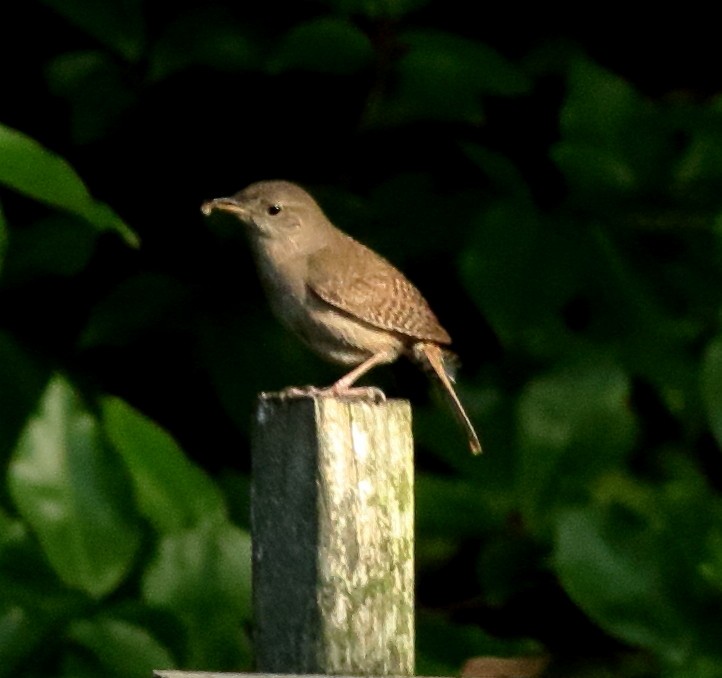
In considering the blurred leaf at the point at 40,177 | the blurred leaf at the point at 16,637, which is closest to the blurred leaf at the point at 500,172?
the blurred leaf at the point at 40,177

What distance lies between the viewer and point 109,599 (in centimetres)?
342

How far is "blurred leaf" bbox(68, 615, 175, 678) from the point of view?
10.5 feet

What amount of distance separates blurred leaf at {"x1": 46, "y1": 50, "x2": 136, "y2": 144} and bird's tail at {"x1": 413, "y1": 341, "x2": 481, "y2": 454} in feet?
3.04

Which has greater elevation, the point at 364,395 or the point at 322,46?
the point at 322,46

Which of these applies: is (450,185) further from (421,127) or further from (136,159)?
(136,159)

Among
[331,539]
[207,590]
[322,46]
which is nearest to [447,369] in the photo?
[322,46]

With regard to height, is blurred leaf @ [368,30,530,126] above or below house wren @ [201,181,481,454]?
above

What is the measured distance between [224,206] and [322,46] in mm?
460

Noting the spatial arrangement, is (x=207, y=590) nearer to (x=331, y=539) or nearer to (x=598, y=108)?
(x=331, y=539)

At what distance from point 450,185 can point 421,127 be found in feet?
0.59

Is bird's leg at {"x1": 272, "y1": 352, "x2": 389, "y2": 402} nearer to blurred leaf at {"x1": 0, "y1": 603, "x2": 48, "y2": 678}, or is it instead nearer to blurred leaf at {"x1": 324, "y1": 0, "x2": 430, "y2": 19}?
blurred leaf at {"x1": 0, "y1": 603, "x2": 48, "y2": 678}

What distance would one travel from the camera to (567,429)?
3.73 m

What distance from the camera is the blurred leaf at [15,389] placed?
361cm

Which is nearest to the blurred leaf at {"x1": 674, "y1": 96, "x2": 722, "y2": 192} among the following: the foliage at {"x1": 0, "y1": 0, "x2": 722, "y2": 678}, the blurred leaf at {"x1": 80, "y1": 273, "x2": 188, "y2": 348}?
the foliage at {"x1": 0, "y1": 0, "x2": 722, "y2": 678}
